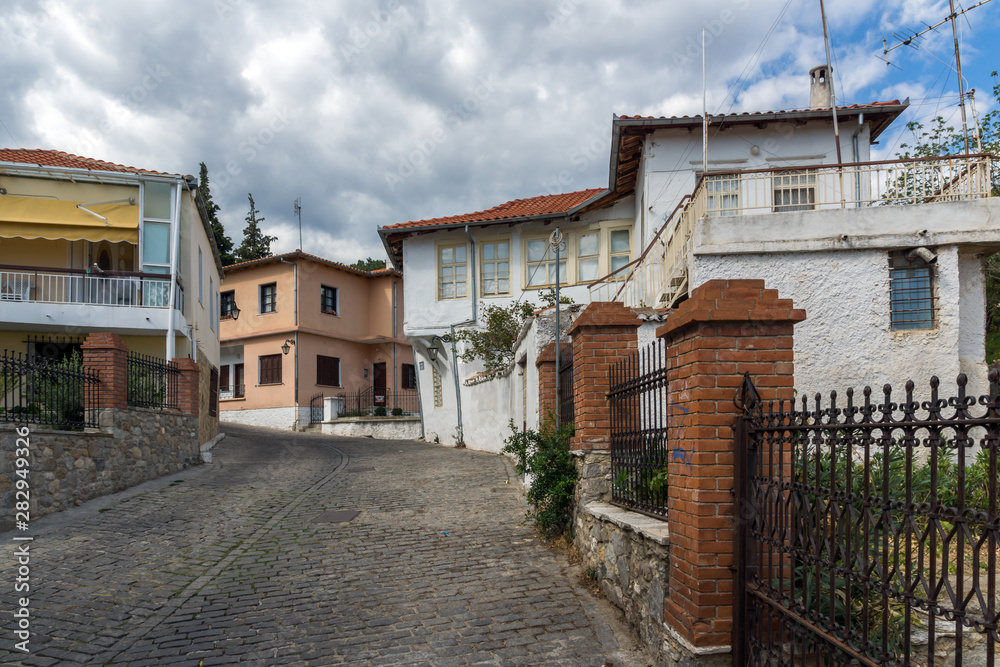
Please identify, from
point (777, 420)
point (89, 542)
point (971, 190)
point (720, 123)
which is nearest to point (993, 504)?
point (777, 420)

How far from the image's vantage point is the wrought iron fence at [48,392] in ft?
30.2

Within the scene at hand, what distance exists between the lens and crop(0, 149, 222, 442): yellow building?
15.2 meters

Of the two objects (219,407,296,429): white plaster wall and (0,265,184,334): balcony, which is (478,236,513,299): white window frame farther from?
(219,407,296,429): white plaster wall

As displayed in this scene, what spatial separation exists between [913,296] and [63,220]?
56.7ft

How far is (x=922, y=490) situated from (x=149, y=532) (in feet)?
27.0

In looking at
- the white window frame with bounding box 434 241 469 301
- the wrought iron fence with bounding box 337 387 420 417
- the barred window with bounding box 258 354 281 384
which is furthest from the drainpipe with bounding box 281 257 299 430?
the white window frame with bounding box 434 241 469 301

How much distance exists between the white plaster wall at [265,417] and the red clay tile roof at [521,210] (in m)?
11.3

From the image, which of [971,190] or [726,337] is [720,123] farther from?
[726,337]

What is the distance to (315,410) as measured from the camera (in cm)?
2831

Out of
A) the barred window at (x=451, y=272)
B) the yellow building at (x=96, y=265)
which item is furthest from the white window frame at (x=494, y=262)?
the yellow building at (x=96, y=265)

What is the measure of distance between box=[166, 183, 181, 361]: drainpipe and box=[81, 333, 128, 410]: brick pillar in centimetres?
371

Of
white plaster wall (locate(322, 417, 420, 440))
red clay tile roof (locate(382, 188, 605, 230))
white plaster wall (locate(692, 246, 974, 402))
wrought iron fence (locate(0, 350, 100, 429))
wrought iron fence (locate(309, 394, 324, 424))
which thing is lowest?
white plaster wall (locate(322, 417, 420, 440))

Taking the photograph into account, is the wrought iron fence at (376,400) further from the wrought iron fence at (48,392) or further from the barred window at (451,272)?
the wrought iron fence at (48,392)

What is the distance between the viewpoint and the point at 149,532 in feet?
27.2
